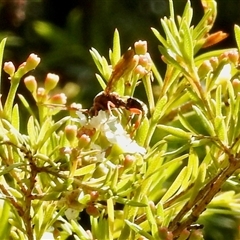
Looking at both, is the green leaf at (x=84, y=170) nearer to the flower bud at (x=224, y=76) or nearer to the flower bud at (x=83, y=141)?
the flower bud at (x=83, y=141)

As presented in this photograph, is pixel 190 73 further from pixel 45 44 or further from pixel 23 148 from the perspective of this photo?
pixel 45 44

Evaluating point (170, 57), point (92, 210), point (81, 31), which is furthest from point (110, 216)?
point (81, 31)

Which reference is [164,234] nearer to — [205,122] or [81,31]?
[205,122]

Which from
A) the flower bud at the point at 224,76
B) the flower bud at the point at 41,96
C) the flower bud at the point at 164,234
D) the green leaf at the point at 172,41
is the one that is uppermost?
the green leaf at the point at 172,41

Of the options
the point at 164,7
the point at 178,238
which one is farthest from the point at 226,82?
the point at 164,7

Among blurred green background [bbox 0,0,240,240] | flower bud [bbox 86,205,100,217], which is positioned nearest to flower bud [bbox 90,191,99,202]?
flower bud [bbox 86,205,100,217]

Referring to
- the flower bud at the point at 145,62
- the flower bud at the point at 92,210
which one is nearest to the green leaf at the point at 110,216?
the flower bud at the point at 92,210
